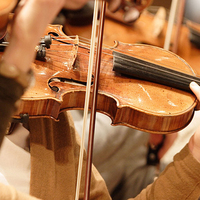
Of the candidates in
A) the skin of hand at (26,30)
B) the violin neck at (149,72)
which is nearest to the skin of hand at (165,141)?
the violin neck at (149,72)

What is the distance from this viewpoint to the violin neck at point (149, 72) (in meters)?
0.82

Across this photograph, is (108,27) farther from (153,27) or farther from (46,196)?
(46,196)

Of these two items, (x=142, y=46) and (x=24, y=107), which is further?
(x=142, y=46)

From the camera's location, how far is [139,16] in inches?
64.4

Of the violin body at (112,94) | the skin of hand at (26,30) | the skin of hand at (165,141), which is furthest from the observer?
the skin of hand at (165,141)

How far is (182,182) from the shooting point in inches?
29.4

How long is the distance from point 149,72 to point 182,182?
0.33 meters

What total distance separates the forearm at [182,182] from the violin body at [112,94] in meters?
0.10

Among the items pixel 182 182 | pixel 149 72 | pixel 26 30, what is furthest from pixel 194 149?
pixel 26 30

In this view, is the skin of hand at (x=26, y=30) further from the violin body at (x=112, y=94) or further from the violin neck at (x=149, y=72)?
the violin neck at (x=149, y=72)

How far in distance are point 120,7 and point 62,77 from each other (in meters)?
1.04

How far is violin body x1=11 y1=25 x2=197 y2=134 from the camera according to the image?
73cm

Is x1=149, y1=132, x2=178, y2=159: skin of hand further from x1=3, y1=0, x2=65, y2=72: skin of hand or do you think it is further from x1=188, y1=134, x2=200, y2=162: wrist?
x1=3, y1=0, x2=65, y2=72: skin of hand


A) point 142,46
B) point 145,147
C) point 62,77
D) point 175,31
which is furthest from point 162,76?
point 175,31
